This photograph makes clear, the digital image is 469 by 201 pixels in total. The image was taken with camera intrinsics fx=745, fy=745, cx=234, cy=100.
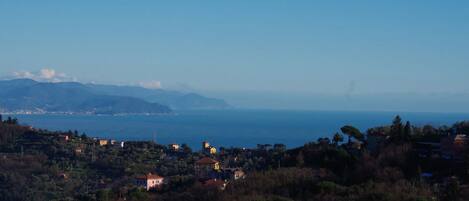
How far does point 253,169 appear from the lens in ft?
92.2

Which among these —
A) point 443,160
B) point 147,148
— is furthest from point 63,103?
point 443,160

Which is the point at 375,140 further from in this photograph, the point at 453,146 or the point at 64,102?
the point at 64,102

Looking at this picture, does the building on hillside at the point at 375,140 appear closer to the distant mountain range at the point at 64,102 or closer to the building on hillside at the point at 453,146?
the building on hillside at the point at 453,146

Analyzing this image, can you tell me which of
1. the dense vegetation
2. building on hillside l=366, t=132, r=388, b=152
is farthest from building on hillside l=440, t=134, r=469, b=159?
building on hillside l=366, t=132, r=388, b=152

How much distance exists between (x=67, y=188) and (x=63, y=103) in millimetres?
146636

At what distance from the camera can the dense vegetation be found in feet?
57.9

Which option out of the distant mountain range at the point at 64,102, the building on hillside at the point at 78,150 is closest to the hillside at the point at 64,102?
the distant mountain range at the point at 64,102

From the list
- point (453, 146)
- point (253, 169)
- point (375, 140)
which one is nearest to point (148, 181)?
point (253, 169)

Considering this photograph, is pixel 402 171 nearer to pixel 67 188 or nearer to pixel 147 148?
pixel 67 188

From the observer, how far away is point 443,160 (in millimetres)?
21766

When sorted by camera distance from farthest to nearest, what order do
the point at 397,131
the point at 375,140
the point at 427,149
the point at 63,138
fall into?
the point at 63,138
the point at 375,140
the point at 397,131
the point at 427,149

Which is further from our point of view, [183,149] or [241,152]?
[183,149]

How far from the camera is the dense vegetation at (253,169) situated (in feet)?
57.9

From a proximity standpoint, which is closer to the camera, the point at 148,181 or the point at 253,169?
the point at 253,169
